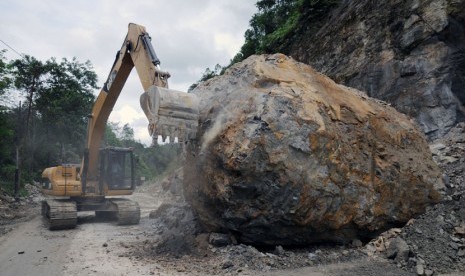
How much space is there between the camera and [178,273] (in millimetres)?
5270

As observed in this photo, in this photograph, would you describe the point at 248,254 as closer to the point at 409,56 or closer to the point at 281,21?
the point at 409,56

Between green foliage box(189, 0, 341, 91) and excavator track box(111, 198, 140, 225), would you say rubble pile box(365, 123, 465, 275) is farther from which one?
green foliage box(189, 0, 341, 91)

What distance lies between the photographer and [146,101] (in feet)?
19.9

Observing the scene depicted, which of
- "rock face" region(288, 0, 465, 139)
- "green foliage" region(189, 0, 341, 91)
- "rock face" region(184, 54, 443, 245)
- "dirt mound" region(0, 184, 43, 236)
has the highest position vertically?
"green foliage" region(189, 0, 341, 91)

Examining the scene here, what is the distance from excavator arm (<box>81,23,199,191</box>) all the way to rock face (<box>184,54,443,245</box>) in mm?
383

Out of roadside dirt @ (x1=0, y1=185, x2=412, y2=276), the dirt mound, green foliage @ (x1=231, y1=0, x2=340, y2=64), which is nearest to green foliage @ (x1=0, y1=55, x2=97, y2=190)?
the dirt mound

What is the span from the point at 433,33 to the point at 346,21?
3.76 m

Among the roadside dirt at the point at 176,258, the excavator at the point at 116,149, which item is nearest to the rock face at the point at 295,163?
the roadside dirt at the point at 176,258

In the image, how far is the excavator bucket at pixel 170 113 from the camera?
5715mm

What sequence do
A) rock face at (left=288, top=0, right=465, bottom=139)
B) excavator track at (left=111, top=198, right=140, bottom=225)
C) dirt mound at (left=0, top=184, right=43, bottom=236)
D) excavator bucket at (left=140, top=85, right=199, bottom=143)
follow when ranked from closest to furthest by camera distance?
1. excavator bucket at (left=140, top=85, right=199, bottom=143)
2. excavator track at (left=111, top=198, right=140, bottom=225)
3. rock face at (left=288, top=0, right=465, bottom=139)
4. dirt mound at (left=0, top=184, right=43, bottom=236)

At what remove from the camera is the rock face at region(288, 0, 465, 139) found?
10375 mm

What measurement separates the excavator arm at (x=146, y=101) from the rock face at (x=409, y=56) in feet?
24.2

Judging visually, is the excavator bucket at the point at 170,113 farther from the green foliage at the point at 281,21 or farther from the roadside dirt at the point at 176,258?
the green foliage at the point at 281,21

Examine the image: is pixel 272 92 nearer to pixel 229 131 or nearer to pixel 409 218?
pixel 229 131
